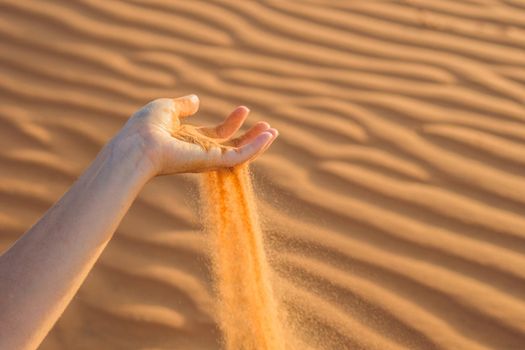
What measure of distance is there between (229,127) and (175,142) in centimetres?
34

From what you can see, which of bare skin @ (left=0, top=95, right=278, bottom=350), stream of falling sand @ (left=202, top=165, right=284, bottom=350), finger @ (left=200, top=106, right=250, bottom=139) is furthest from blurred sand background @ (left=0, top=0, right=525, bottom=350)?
bare skin @ (left=0, top=95, right=278, bottom=350)

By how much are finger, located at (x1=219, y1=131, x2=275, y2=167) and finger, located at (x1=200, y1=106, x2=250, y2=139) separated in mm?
165

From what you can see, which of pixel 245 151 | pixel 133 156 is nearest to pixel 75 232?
pixel 133 156

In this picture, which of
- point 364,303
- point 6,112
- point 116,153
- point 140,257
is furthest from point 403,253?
point 6,112

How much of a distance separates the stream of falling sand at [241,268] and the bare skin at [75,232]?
351mm

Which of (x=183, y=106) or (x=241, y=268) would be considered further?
(x=241, y=268)

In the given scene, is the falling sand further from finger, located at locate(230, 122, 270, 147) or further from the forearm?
the forearm

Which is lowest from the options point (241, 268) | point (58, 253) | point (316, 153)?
point (241, 268)

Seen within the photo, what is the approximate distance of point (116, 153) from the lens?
5.90 ft

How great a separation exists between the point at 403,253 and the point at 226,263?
0.63 m

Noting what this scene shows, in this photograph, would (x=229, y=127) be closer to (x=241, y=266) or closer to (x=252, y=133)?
(x=252, y=133)

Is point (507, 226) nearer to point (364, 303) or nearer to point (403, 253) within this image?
point (403, 253)

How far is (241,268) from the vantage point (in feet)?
7.71

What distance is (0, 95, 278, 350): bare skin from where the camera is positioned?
1.62 meters
